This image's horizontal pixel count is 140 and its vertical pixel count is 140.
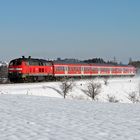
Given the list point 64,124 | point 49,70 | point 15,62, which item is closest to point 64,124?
point 64,124

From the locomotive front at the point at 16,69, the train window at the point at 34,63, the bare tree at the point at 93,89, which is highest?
the train window at the point at 34,63

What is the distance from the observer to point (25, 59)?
47.6m

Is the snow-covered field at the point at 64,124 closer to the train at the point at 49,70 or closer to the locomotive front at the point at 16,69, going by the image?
the locomotive front at the point at 16,69

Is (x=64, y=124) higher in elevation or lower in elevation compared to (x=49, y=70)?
lower

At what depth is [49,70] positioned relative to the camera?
175ft

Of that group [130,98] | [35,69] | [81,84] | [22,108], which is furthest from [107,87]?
[22,108]

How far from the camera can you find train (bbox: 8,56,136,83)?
1855 inches

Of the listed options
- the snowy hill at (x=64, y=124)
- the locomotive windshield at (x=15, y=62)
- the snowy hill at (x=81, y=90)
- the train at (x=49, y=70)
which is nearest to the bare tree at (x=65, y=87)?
the snowy hill at (x=81, y=90)

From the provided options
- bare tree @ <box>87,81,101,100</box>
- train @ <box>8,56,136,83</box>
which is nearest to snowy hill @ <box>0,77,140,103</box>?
bare tree @ <box>87,81,101,100</box>

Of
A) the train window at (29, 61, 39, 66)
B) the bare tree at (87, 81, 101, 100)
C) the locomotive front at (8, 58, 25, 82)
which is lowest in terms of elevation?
the bare tree at (87, 81, 101, 100)

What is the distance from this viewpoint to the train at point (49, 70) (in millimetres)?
47125

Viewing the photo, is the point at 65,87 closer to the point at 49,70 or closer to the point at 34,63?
the point at 49,70

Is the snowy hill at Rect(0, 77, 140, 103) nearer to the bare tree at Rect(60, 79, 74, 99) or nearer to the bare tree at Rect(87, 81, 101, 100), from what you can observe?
the bare tree at Rect(60, 79, 74, 99)

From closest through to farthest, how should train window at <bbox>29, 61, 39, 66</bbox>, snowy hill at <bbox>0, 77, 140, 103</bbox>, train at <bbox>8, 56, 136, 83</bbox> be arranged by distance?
1. snowy hill at <bbox>0, 77, 140, 103</bbox>
2. train at <bbox>8, 56, 136, 83</bbox>
3. train window at <bbox>29, 61, 39, 66</bbox>
